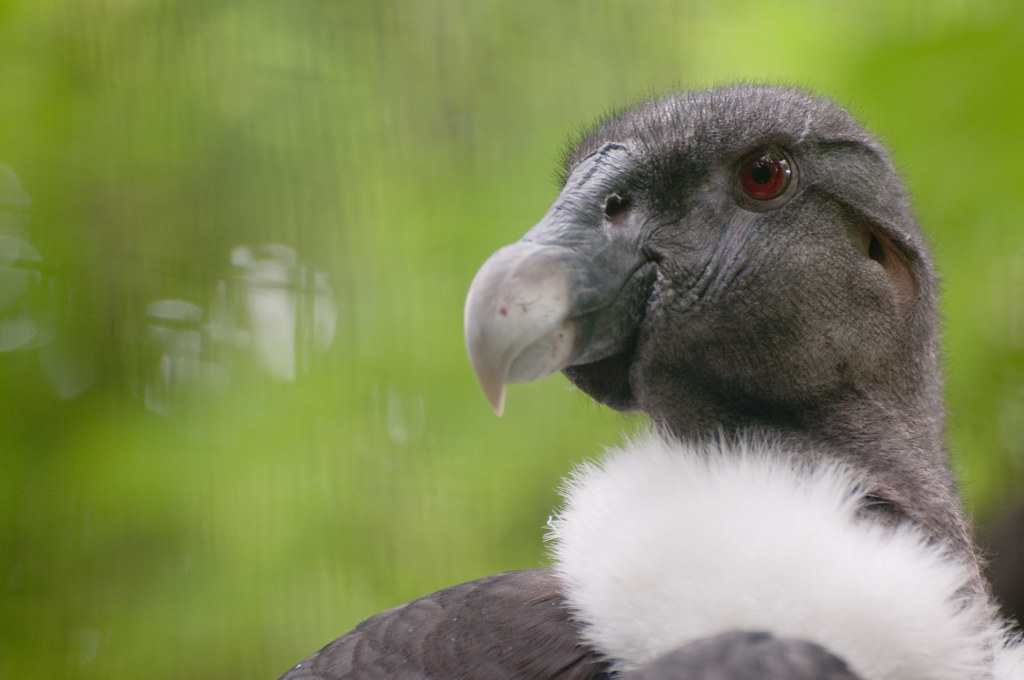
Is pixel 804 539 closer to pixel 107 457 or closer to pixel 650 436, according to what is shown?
pixel 650 436

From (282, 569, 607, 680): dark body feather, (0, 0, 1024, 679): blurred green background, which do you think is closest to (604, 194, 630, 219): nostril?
(282, 569, 607, 680): dark body feather

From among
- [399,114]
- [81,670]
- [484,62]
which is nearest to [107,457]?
[81,670]

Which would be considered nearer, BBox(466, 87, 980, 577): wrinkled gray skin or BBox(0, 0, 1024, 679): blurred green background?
BBox(466, 87, 980, 577): wrinkled gray skin

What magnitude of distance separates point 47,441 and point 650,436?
2225 mm

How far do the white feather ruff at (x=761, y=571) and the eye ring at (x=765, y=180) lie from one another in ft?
1.38

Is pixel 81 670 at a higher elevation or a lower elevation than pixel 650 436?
lower

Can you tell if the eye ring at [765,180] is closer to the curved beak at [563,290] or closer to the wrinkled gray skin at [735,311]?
the wrinkled gray skin at [735,311]

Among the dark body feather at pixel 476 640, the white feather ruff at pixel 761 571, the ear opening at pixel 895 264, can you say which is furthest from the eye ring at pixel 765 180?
the dark body feather at pixel 476 640

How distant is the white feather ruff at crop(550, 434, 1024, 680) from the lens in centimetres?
144

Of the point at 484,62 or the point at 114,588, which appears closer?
the point at 114,588

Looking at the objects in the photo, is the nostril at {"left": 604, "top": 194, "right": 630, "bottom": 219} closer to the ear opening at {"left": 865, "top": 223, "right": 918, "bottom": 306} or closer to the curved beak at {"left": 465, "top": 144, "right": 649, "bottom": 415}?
the curved beak at {"left": 465, "top": 144, "right": 649, "bottom": 415}

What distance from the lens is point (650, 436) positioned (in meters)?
1.76

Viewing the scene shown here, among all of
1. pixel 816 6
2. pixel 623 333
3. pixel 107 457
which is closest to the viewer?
pixel 623 333

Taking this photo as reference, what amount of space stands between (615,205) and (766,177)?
0.27 metres
